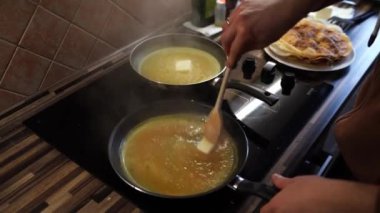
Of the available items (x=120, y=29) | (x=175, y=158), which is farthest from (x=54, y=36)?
(x=175, y=158)

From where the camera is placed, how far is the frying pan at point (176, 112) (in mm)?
677

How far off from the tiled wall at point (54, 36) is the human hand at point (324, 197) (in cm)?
76

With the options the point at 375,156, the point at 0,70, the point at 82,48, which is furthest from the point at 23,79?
the point at 375,156

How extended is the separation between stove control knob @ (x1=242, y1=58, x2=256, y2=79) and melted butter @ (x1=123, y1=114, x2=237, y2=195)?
0.91 ft

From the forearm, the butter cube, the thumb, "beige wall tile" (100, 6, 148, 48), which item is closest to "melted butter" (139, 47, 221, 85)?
the butter cube

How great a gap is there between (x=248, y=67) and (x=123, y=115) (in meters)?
0.42

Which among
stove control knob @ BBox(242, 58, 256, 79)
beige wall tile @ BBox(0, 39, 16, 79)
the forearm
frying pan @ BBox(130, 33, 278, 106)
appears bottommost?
beige wall tile @ BBox(0, 39, 16, 79)

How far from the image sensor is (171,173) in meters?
0.78

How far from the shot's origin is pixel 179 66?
1.14 meters

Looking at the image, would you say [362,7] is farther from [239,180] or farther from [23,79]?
[23,79]

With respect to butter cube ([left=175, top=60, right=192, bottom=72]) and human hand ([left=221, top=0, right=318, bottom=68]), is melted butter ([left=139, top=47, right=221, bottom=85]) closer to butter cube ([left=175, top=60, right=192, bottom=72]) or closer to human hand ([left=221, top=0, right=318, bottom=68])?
butter cube ([left=175, top=60, right=192, bottom=72])

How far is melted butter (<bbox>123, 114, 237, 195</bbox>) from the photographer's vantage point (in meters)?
0.75

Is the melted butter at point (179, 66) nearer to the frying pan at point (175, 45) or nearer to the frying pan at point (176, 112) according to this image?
the frying pan at point (175, 45)

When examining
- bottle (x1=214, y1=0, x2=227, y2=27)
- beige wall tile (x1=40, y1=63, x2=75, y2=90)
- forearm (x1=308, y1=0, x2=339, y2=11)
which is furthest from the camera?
bottle (x1=214, y1=0, x2=227, y2=27)
